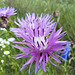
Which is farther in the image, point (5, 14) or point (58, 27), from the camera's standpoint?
point (58, 27)

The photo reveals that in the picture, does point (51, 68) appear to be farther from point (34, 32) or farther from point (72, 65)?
point (34, 32)

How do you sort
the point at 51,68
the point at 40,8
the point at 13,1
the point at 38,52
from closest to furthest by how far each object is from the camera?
the point at 38,52 → the point at 51,68 → the point at 40,8 → the point at 13,1

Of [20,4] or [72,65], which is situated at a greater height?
[20,4]

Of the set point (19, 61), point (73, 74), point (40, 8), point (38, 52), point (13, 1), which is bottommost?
point (73, 74)

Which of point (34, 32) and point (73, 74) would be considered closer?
point (34, 32)

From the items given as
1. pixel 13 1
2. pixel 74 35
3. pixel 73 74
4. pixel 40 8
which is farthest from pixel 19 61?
pixel 13 1

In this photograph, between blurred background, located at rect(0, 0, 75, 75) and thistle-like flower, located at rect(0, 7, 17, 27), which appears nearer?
thistle-like flower, located at rect(0, 7, 17, 27)

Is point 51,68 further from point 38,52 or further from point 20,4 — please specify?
point 20,4

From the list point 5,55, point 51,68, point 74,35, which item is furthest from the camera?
point 74,35

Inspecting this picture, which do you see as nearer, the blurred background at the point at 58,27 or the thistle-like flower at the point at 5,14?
the thistle-like flower at the point at 5,14
